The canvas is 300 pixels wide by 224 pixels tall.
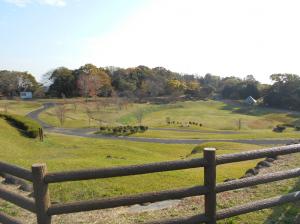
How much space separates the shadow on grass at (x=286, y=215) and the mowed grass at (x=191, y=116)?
6360cm

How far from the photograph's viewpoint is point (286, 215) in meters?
7.82

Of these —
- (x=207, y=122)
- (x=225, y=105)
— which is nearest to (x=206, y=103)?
(x=225, y=105)

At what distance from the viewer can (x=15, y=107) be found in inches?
3563

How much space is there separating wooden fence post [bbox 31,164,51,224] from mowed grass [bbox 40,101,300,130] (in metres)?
66.2

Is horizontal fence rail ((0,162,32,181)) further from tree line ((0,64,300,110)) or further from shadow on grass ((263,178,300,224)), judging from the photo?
tree line ((0,64,300,110))

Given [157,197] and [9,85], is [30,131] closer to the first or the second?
[157,197]

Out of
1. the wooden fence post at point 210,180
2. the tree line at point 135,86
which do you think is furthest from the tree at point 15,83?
the wooden fence post at point 210,180

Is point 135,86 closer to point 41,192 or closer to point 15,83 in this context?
point 15,83

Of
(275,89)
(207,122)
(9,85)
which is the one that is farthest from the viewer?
(9,85)

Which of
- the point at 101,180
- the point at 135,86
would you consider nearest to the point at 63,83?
the point at 135,86

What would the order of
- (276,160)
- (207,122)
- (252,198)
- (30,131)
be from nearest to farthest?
(252,198) → (276,160) → (30,131) → (207,122)

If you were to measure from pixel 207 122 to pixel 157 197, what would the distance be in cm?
8061

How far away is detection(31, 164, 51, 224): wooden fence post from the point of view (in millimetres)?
5572

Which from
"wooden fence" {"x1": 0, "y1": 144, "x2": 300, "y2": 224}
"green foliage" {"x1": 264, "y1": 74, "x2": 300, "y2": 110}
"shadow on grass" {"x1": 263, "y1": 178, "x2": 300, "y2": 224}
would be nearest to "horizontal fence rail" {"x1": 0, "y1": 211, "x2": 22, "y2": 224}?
"wooden fence" {"x1": 0, "y1": 144, "x2": 300, "y2": 224}
